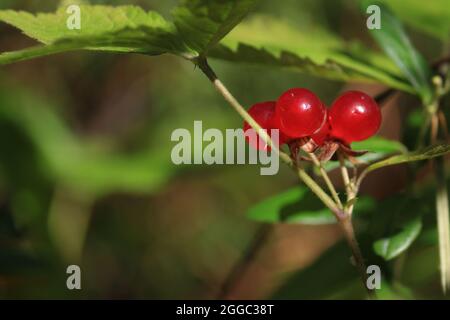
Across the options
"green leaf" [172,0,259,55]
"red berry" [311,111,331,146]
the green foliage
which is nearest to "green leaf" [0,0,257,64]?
"green leaf" [172,0,259,55]

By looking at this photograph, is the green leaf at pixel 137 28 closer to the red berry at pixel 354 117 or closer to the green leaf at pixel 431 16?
the red berry at pixel 354 117

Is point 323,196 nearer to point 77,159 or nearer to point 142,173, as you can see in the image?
point 142,173

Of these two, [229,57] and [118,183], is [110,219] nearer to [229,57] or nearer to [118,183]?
[118,183]

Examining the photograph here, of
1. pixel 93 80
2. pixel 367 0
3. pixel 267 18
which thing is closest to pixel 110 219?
pixel 93 80

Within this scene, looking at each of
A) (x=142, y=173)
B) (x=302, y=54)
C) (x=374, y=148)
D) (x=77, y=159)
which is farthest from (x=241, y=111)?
(x=77, y=159)

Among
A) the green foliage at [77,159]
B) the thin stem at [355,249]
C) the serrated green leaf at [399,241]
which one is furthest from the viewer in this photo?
the green foliage at [77,159]

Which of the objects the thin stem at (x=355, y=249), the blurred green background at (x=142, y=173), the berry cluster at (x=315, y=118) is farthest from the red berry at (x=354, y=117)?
the blurred green background at (x=142, y=173)

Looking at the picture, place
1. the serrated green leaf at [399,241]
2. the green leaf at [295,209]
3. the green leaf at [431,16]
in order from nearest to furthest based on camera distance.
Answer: the serrated green leaf at [399,241], the green leaf at [295,209], the green leaf at [431,16]

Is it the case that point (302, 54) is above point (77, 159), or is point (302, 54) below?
below
